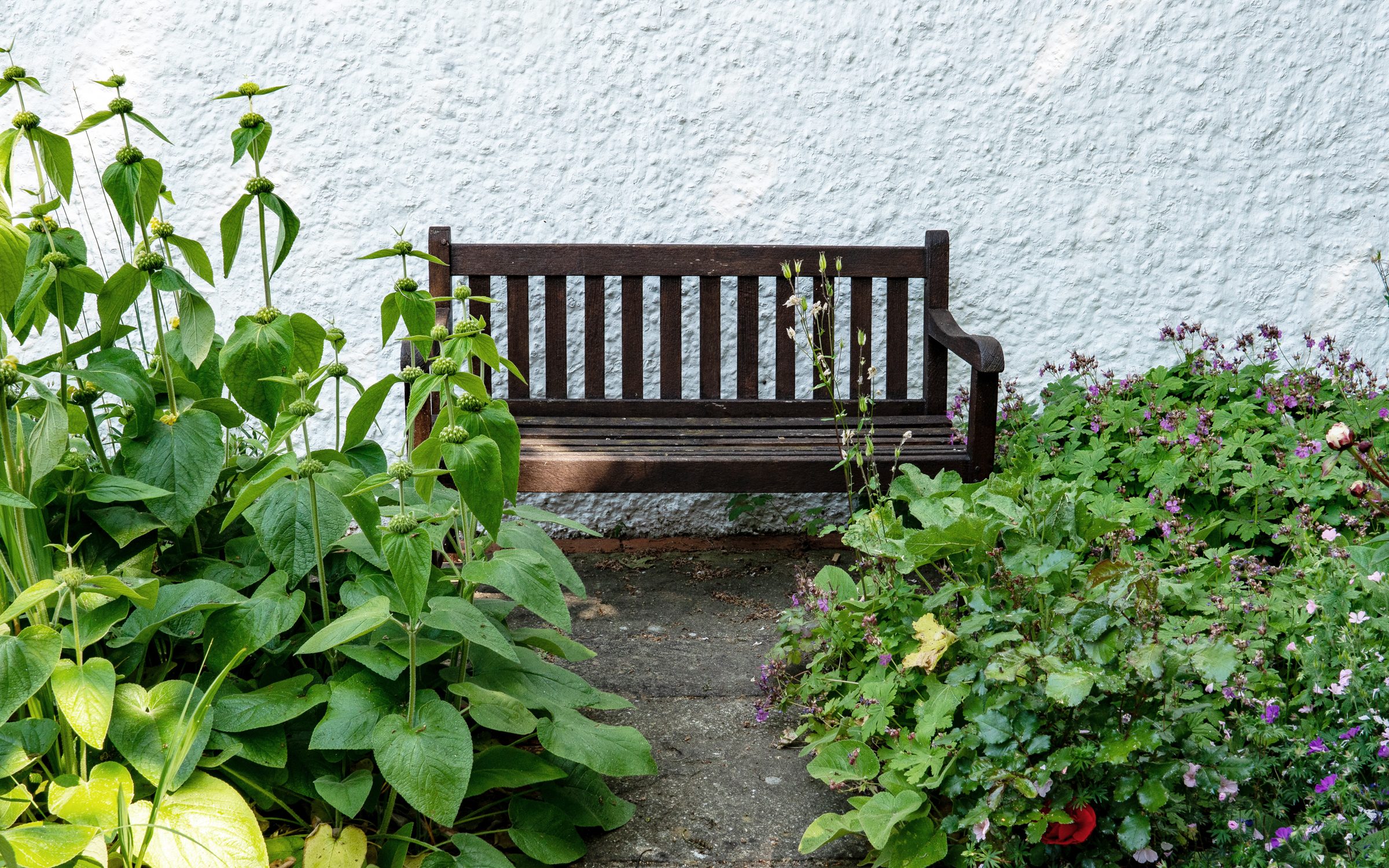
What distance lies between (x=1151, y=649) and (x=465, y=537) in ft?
3.47

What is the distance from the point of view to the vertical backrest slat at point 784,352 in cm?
333

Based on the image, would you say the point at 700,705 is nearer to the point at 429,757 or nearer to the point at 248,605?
the point at 429,757

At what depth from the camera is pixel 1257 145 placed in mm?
3432

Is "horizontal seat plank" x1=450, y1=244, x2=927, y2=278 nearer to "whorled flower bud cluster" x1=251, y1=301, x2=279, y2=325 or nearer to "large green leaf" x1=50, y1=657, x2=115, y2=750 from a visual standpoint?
"whorled flower bud cluster" x1=251, y1=301, x2=279, y2=325

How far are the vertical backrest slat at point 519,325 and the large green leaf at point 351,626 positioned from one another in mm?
1826

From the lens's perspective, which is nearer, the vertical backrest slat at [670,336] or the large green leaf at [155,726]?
the large green leaf at [155,726]

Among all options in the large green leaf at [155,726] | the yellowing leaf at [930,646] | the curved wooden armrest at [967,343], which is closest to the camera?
the large green leaf at [155,726]

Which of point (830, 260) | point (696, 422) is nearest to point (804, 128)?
point (830, 260)

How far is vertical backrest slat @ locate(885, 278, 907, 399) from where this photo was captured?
3.30 meters

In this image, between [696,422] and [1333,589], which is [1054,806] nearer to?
[1333,589]

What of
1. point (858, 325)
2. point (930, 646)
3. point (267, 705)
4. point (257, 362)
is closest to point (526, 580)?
point (267, 705)

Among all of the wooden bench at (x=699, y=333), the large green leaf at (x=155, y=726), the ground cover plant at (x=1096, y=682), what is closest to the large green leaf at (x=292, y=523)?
the large green leaf at (x=155, y=726)

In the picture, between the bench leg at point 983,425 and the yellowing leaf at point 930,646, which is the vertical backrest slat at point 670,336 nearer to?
the bench leg at point 983,425

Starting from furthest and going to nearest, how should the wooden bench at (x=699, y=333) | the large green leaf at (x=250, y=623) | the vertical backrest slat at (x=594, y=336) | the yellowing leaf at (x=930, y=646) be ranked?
1. the vertical backrest slat at (x=594, y=336)
2. the wooden bench at (x=699, y=333)
3. the yellowing leaf at (x=930, y=646)
4. the large green leaf at (x=250, y=623)
